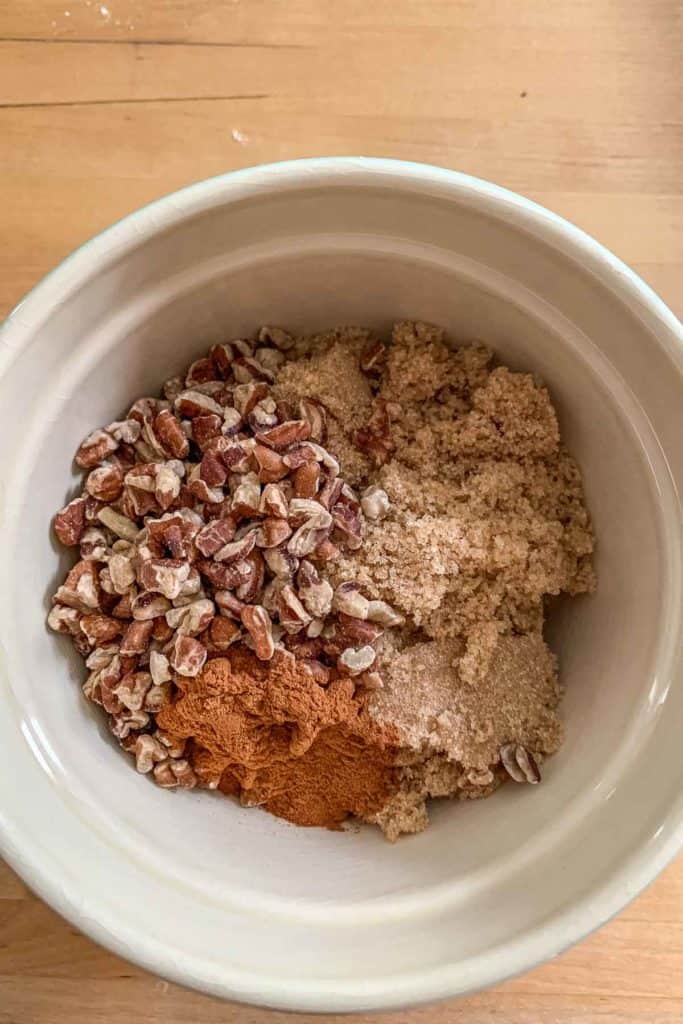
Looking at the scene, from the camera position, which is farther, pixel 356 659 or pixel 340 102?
pixel 340 102

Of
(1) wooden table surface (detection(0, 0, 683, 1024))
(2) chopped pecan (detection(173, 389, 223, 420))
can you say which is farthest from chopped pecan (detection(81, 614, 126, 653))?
(1) wooden table surface (detection(0, 0, 683, 1024))

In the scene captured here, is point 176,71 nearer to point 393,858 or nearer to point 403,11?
point 403,11

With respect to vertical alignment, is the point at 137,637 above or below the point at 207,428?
below

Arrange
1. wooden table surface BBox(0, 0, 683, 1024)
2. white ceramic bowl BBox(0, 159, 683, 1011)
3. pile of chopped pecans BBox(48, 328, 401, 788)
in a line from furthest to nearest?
1. wooden table surface BBox(0, 0, 683, 1024)
2. pile of chopped pecans BBox(48, 328, 401, 788)
3. white ceramic bowl BBox(0, 159, 683, 1011)

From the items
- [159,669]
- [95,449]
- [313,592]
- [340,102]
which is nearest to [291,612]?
[313,592]

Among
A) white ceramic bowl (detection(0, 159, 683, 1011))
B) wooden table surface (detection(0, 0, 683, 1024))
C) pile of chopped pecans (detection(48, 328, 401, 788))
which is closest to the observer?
white ceramic bowl (detection(0, 159, 683, 1011))

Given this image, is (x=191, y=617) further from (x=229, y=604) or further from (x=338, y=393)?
(x=338, y=393)

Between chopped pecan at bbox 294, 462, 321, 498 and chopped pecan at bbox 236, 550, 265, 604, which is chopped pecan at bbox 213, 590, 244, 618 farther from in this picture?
chopped pecan at bbox 294, 462, 321, 498

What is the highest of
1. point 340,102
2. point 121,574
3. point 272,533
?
point 340,102
